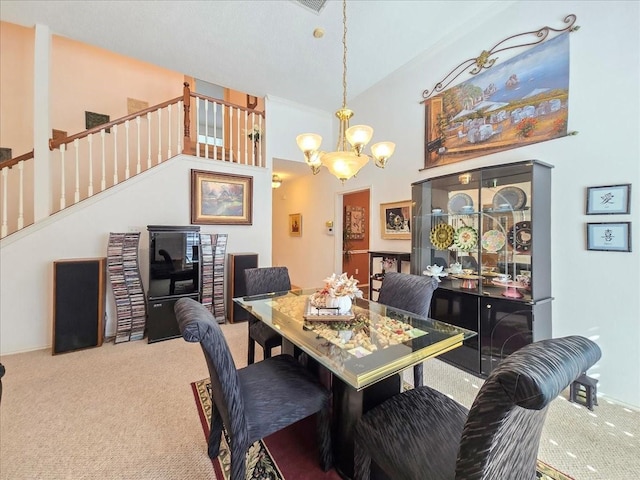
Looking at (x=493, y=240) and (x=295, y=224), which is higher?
(x=295, y=224)

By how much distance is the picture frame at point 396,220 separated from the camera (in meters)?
3.73

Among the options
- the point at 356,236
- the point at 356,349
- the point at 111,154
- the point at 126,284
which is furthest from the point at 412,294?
the point at 111,154

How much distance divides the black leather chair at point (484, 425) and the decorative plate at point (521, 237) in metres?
1.82

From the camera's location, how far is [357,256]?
5.41m

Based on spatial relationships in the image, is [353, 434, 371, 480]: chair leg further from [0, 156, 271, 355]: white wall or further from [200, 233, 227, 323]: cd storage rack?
[0, 156, 271, 355]: white wall

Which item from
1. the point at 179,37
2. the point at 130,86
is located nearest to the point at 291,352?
the point at 179,37

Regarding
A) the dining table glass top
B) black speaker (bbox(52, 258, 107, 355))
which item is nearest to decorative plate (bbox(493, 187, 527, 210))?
the dining table glass top

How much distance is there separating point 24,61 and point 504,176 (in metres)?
6.16

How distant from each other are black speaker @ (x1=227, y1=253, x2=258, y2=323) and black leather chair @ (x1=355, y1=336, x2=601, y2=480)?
3.03 metres

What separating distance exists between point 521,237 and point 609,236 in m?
0.56

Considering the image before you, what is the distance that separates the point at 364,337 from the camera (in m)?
1.57

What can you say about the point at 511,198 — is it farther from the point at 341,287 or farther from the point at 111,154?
the point at 111,154

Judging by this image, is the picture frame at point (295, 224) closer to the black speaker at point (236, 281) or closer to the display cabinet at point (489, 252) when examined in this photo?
the black speaker at point (236, 281)

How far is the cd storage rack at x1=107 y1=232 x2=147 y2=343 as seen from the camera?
316 centimetres
